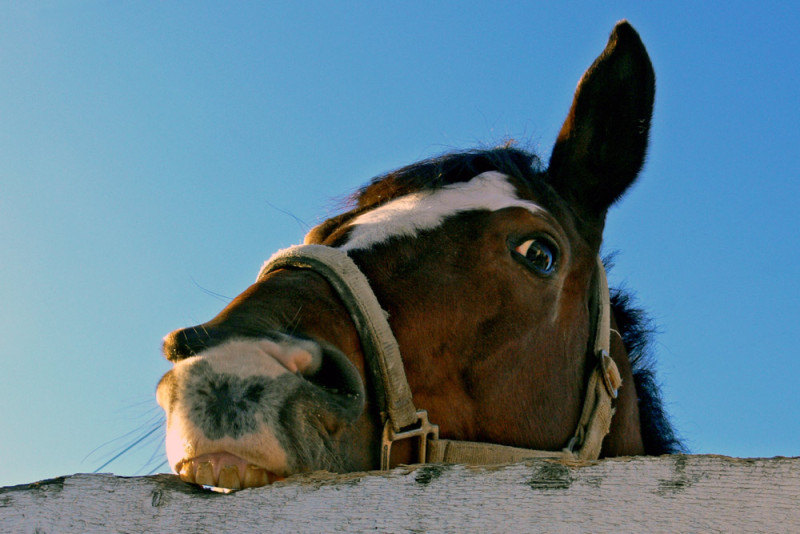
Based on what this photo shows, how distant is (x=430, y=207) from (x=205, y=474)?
1.58 meters

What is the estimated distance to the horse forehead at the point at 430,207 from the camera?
2.71 metres

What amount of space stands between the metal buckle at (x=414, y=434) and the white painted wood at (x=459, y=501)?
2.42 feet

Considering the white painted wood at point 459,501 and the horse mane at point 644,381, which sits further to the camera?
the horse mane at point 644,381

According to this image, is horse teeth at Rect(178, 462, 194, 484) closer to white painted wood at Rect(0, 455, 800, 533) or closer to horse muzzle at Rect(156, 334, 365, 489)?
horse muzzle at Rect(156, 334, 365, 489)

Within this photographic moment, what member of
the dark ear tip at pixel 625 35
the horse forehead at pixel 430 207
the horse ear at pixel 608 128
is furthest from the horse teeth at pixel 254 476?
the dark ear tip at pixel 625 35

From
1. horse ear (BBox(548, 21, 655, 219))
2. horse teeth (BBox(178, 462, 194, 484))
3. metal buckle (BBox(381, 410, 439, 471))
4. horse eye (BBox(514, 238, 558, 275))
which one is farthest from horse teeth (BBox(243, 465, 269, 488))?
horse ear (BBox(548, 21, 655, 219))

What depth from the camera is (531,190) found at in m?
3.30

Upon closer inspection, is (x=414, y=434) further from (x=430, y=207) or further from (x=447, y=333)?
(x=430, y=207)

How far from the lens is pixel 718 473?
121cm

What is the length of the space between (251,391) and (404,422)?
26.5 inches

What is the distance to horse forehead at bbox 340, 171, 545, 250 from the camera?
2713 mm

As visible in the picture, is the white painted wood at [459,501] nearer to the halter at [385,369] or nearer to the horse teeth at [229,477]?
the horse teeth at [229,477]

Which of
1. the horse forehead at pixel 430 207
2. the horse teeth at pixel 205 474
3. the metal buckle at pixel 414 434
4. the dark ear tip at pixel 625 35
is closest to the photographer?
the horse teeth at pixel 205 474

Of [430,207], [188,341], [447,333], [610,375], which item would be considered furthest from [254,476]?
[610,375]
